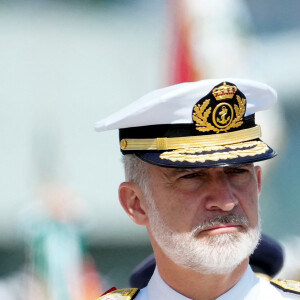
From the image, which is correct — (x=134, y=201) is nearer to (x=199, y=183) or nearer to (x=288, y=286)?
(x=199, y=183)

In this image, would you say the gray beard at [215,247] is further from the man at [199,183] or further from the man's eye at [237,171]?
the man's eye at [237,171]

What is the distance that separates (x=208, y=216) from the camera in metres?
1.97

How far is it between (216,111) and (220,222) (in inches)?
13.3

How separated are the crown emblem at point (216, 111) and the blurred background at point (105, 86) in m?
2.94

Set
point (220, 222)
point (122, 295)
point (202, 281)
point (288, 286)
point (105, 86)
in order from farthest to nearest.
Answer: point (105, 86), point (122, 295), point (288, 286), point (202, 281), point (220, 222)

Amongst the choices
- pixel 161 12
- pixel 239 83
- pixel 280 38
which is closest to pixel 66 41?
pixel 161 12

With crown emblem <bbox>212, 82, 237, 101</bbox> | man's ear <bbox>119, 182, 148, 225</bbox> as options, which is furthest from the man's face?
crown emblem <bbox>212, 82, 237, 101</bbox>

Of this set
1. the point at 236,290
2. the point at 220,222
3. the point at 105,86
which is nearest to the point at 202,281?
the point at 236,290

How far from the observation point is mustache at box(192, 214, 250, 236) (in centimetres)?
196

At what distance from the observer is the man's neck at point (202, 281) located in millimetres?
2080

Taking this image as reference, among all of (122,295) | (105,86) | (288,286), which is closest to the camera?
(288,286)

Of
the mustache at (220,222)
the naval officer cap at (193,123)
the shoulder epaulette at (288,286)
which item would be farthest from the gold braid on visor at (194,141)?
the shoulder epaulette at (288,286)

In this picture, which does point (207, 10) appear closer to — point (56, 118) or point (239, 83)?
point (56, 118)

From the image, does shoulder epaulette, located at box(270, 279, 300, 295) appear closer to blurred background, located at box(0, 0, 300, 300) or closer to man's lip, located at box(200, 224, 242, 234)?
man's lip, located at box(200, 224, 242, 234)
